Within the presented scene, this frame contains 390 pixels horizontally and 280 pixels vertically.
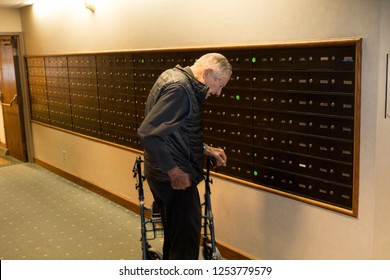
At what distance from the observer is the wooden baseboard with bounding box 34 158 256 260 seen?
3.31 meters

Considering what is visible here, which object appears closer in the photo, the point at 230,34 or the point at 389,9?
the point at 389,9

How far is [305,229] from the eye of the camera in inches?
109

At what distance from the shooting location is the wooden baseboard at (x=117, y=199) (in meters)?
3.31

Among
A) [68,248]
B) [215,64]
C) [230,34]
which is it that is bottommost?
[68,248]

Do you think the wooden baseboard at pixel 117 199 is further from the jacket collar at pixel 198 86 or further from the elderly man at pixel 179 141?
the jacket collar at pixel 198 86

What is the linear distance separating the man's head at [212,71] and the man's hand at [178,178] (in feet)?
1.46

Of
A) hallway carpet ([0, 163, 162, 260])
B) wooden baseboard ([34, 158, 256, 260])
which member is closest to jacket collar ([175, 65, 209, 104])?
wooden baseboard ([34, 158, 256, 260])

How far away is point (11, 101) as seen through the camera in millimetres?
6871

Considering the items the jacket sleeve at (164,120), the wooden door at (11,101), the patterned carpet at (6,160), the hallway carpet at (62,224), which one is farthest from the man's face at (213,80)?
the patterned carpet at (6,160)

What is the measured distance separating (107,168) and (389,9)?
3484 mm

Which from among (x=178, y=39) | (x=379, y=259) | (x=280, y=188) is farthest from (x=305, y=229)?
(x=178, y=39)

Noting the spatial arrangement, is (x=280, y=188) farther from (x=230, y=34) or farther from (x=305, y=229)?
(x=230, y=34)

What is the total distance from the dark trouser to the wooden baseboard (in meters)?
0.80

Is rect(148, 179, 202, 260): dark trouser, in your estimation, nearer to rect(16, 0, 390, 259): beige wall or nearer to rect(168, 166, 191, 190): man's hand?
rect(168, 166, 191, 190): man's hand
